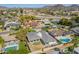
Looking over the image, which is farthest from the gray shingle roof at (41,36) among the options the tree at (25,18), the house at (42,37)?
the tree at (25,18)

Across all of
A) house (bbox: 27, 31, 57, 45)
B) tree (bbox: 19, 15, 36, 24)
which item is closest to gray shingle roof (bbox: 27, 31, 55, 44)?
house (bbox: 27, 31, 57, 45)

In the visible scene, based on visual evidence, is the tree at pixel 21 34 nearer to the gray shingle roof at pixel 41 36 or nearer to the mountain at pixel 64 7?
the gray shingle roof at pixel 41 36

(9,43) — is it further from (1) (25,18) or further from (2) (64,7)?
(2) (64,7)

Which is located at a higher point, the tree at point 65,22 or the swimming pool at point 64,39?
the tree at point 65,22

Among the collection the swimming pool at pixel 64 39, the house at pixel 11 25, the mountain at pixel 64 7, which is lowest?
the swimming pool at pixel 64 39

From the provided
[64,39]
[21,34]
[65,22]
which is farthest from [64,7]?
[21,34]

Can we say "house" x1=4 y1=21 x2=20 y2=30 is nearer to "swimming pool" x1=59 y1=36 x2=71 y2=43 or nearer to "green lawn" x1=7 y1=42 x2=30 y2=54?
"green lawn" x1=7 y1=42 x2=30 y2=54

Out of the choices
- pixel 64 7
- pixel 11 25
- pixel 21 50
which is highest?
pixel 64 7

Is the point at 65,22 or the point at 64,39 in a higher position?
the point at 65,22
